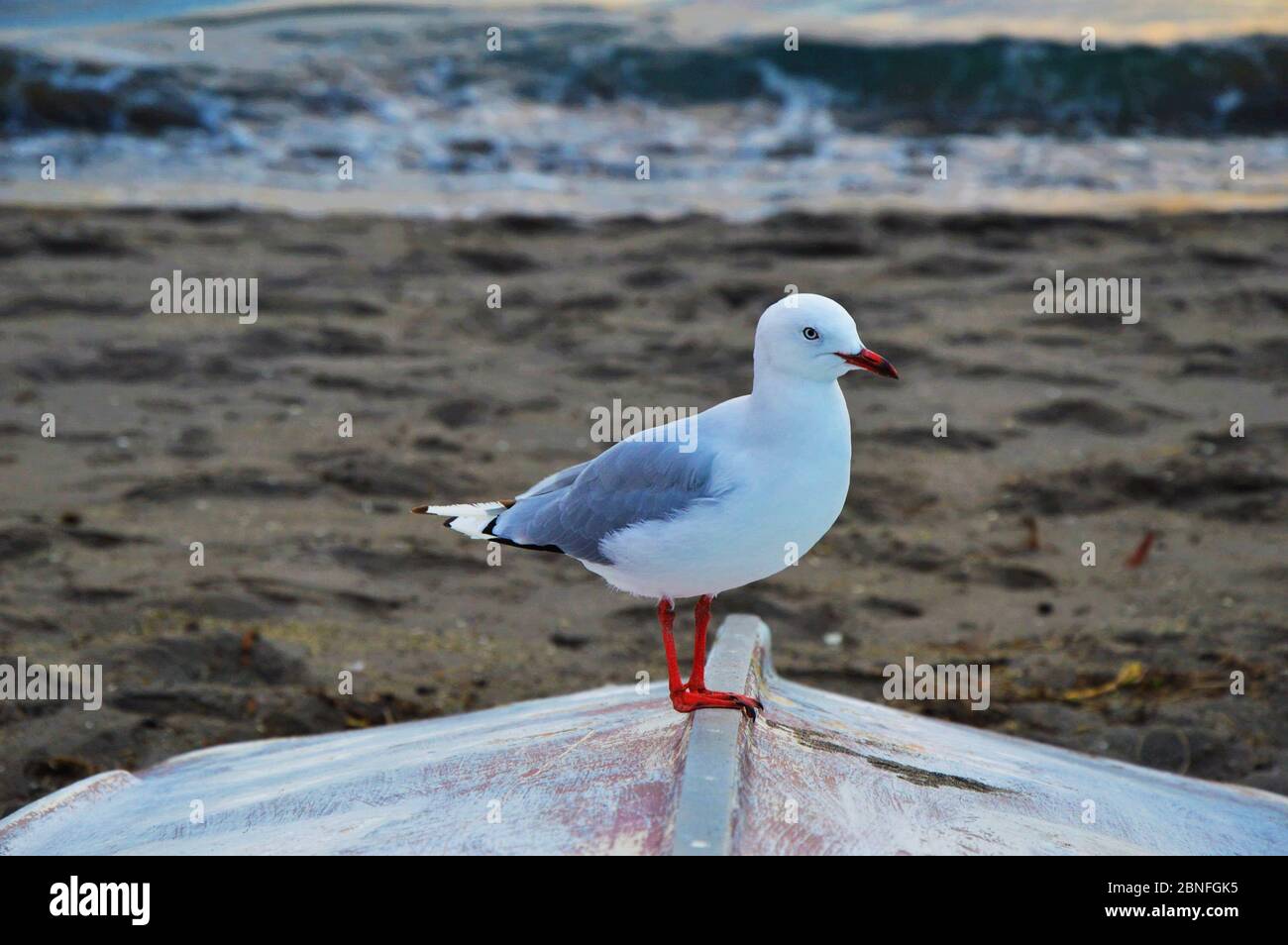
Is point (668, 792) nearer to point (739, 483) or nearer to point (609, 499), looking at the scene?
point (739, 483)

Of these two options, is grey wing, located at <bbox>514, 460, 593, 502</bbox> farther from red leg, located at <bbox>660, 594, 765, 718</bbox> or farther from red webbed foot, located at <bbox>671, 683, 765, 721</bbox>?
red webbed foot, located at <bbox>671, 683, 765, 721</bbox>

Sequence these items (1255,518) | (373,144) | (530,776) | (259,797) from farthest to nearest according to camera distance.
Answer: (373,144)
(1255,518)
(259,797)
(530,776)

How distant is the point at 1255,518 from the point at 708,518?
4291mm

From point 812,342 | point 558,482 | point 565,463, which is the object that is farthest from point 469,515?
point 565,463

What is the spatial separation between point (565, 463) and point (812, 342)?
4055 mm

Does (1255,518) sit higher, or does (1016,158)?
(1016,158)

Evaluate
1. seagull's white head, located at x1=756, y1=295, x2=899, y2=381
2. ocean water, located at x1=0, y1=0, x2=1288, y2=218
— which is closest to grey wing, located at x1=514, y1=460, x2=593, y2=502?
seagull's white head, located at x1=756, y1=295, x2=899, y2=381

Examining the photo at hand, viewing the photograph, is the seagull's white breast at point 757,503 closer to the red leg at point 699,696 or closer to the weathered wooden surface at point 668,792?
the red leg at point 699,696

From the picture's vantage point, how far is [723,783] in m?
2.40

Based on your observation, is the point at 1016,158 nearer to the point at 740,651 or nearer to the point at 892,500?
the point at 892,500

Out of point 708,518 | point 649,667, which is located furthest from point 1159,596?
point 708,518

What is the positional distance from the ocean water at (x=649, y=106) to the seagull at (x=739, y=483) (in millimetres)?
8577

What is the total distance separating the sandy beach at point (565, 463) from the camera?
4902mm

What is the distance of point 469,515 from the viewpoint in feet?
10.4
